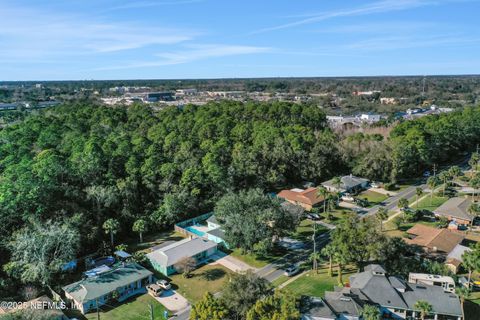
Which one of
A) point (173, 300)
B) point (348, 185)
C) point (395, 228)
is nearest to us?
point (173, 300)

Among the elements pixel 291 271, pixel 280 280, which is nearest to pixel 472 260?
pixel 291 271

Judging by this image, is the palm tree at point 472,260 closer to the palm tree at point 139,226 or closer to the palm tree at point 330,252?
the palm tree at point 330,252

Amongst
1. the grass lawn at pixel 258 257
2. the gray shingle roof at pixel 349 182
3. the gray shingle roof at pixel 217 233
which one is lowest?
the grass lawn at pixel 258 257

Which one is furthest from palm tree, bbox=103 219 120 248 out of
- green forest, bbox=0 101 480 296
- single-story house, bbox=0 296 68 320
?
single-story house, bbox=0 296 68 320

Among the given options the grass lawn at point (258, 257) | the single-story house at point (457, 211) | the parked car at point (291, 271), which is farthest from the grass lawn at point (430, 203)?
the parked car at point (291, 271)

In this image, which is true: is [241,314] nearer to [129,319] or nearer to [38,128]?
[129,319]

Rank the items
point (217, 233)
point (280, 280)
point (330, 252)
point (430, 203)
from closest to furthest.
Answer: point (330, 252) → point (280, 280) → point (217, 233) → point (430, 203)

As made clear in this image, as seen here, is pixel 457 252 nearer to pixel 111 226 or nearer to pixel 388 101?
pixel 111 226
